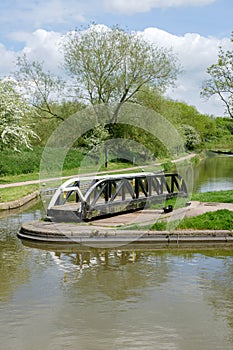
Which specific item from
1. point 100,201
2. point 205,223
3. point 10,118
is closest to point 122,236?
point 205,223

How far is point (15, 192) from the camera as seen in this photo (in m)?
19.9

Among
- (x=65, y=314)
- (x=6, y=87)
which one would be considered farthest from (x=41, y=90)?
(x=65, y=314)

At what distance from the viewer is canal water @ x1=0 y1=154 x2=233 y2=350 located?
6.18m

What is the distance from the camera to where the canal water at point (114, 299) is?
243 inches

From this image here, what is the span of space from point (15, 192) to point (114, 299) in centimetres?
1289

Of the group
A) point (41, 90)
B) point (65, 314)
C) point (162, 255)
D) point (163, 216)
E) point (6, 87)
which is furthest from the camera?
point (41, 90)

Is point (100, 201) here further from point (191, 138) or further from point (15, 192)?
point (191, 138)

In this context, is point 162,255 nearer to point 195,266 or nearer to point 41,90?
point 195,266

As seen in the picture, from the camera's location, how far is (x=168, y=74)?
132 ft

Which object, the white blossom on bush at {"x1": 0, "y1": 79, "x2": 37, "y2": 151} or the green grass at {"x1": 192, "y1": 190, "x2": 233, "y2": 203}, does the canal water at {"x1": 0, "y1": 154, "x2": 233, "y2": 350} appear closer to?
the green grass at {"x1": 192, "y1": 190, "x2": 233, "y2": 203}

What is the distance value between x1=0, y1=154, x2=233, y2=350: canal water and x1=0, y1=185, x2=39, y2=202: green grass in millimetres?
6904

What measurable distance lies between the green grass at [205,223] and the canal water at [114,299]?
115 cm

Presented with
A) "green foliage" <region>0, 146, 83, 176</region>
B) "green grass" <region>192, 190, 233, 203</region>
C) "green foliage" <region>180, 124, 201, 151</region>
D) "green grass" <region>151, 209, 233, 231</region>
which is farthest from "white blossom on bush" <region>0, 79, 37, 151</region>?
"green foliage" <region>180, 124, 201, 151</region>

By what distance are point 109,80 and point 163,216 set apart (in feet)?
92.8
